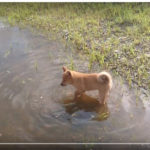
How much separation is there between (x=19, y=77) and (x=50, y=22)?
11.7 ft

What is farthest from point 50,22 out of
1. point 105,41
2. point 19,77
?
point 19,77

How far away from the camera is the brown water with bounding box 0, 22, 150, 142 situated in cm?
429

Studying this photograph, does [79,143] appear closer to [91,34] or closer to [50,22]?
[91,34]

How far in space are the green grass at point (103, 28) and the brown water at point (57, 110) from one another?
0.56 meters

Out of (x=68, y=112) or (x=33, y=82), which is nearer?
(x=68, y=112)

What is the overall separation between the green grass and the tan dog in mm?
996

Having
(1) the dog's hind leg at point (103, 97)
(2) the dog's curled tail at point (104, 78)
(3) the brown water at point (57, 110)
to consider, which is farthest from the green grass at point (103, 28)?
(2) the dog's curled tail at point (104, 78)

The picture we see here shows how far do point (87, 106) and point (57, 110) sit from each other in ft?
1.78

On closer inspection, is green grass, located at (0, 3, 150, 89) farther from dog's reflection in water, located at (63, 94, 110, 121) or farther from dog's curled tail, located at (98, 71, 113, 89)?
dog's curled tail, located at (98, 71, 113, 89)

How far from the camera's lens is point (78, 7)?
32.6 feet

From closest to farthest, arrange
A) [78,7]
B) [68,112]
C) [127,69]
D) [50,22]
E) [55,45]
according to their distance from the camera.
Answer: [68,112], [127,69], [55,45], [50,22], [78,7]

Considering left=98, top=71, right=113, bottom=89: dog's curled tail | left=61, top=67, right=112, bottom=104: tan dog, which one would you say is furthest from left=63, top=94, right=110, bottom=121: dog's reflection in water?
left=98, top=71, right=113, bottom=89: dog's curled tail

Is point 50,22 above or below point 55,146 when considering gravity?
above

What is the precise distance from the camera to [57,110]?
480cm
